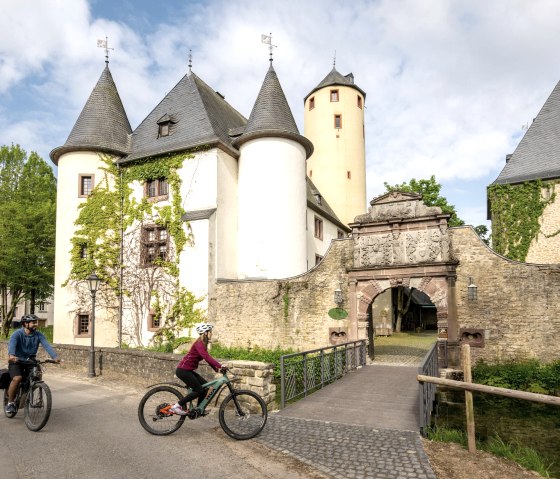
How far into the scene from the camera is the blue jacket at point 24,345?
670 centimetres

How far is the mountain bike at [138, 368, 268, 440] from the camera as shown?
6160 mm

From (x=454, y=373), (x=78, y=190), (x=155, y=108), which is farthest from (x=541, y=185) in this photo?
(x=78, y=190)

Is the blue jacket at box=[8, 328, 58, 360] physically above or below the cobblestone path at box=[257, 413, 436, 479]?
above

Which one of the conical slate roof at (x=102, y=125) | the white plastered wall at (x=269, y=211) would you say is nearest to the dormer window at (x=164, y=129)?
the conical slate roof at (x=102, y=125)

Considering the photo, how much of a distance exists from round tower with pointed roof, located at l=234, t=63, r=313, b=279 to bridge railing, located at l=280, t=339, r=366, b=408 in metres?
6.21

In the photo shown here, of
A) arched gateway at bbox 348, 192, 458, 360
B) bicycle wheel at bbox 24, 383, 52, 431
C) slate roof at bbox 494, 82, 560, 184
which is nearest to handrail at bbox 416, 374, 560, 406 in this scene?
bicycle wheel at bbox 24, 383, 52, 431

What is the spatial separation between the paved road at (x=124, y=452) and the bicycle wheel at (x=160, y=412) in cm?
13

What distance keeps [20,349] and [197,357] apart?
296 centimetres

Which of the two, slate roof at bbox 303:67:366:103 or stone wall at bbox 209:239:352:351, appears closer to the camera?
stone wall at bbox 209:239:352:351

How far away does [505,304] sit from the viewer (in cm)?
1365

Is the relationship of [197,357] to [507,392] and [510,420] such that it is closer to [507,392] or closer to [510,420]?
[507,392]

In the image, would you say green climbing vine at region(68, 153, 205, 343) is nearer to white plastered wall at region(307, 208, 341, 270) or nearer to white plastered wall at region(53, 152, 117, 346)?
white plastered wall at region(53, 152, 117, 346)

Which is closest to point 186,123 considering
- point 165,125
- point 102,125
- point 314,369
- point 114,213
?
point 165,125

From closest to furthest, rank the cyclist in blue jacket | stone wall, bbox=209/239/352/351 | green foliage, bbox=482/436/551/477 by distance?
green foliage, bbox=482/436/551/477 → the cyclist in blue jacket → stone wall, bbox=209/239/352/351
